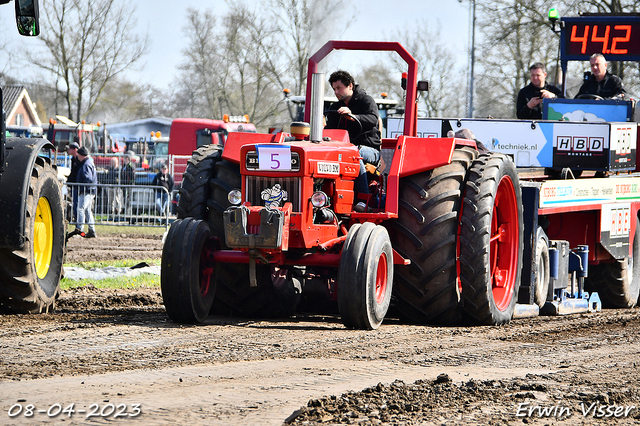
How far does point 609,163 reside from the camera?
9805 millimetres

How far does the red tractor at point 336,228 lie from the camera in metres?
6.41

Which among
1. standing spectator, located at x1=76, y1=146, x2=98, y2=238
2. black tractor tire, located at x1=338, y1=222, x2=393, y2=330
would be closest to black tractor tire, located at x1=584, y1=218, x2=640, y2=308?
black tractor tire, located at x1=338, y1=222, x2=393, y2=330

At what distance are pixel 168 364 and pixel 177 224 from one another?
1.78 meters

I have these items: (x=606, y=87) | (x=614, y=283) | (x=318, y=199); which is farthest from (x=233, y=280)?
(x=606, y=87)

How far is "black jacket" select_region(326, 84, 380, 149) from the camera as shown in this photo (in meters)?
7.48

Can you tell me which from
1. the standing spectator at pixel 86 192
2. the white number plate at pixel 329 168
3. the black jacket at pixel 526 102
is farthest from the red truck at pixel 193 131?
the white number plate at pixel 329 168

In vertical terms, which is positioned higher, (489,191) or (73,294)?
→ (489,191)

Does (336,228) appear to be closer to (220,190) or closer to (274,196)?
(274,196)

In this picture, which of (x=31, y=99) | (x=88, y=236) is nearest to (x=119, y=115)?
(x=31, y=99)

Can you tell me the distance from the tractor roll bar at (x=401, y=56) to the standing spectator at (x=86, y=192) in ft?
36.0

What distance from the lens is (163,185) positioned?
22.4 m

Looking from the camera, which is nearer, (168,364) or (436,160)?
(168,364)

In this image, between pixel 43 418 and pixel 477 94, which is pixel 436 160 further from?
pixel 477 94

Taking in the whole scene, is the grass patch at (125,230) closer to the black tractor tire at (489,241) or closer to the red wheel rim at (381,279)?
the black tractor tire at (489,241)
